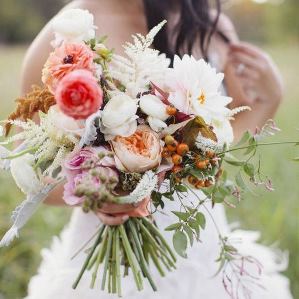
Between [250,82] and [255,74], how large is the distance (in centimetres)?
3

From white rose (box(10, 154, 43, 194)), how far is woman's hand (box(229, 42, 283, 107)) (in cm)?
109

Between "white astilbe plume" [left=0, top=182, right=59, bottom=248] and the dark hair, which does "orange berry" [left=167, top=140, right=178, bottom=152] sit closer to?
"white astilbe plume" [left=0, top=182, right=59, bottom=248]

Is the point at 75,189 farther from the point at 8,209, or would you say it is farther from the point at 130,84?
the point at 8,209

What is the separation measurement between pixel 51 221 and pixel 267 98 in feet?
6.71

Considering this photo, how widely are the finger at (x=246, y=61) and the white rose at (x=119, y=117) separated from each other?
1037 millimetres

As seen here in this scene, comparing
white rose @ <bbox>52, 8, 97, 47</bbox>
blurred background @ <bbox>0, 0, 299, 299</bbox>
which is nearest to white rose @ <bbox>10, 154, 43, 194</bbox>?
white rose @ <bbox>52, 8, 97, 47</bbox>

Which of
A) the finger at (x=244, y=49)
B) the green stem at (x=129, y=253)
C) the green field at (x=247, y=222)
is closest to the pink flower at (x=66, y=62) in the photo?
the green stem at (x=129, y=253)

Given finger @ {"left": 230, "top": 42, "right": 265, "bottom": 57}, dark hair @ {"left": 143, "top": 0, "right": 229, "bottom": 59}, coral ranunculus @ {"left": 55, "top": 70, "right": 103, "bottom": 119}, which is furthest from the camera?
finger @ {"left": 230, "top": 42, "right": 265, "bottom": 57}

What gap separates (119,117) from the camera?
1491 mm

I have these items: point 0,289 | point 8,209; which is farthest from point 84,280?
point 8,209

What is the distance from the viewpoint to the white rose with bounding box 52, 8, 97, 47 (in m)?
1.56

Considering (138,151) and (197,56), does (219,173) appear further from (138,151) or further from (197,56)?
(197,56)

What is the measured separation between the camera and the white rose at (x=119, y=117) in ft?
4.91

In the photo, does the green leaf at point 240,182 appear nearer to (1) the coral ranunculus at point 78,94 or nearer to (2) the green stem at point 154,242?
(2) the green stem at point 154,242
